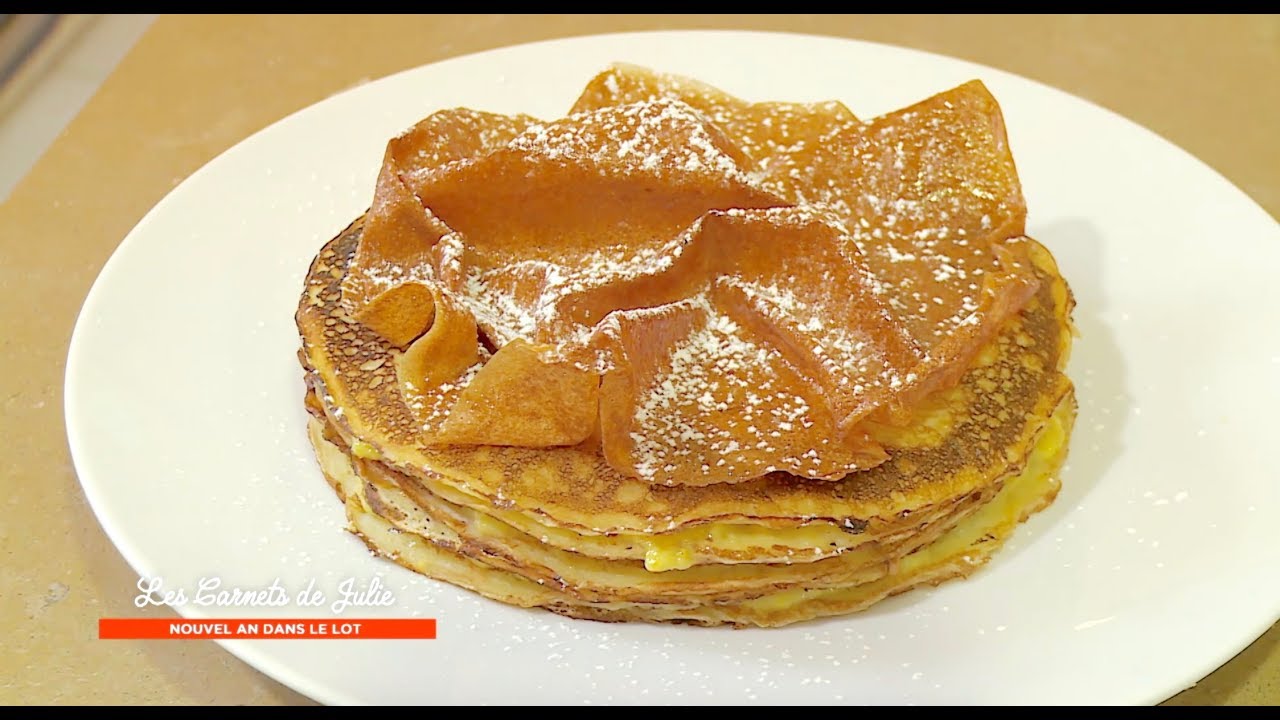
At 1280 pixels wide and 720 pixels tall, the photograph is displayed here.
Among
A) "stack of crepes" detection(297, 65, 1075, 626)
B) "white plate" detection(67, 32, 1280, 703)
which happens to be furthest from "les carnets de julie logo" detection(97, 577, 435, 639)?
"stack of crepes" detection(297, 65, 1075, 626)

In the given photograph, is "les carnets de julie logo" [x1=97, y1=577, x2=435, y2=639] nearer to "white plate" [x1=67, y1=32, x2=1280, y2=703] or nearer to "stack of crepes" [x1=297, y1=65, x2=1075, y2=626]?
"white plate" [x1=67, y1=32, x2=1280, y2=703]

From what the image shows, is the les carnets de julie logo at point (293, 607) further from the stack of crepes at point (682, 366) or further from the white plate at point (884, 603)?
the stack of crepes at point (682, 366)

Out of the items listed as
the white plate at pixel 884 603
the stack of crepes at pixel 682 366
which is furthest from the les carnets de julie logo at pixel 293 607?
the stack of crepes at pixel 682 366

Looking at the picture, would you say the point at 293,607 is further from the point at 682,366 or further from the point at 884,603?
the point at 884,603

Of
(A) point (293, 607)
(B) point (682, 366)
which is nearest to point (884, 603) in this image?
(B) point (682, 366)

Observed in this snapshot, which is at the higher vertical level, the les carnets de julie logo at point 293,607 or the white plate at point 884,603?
the white plate at point 884,603
